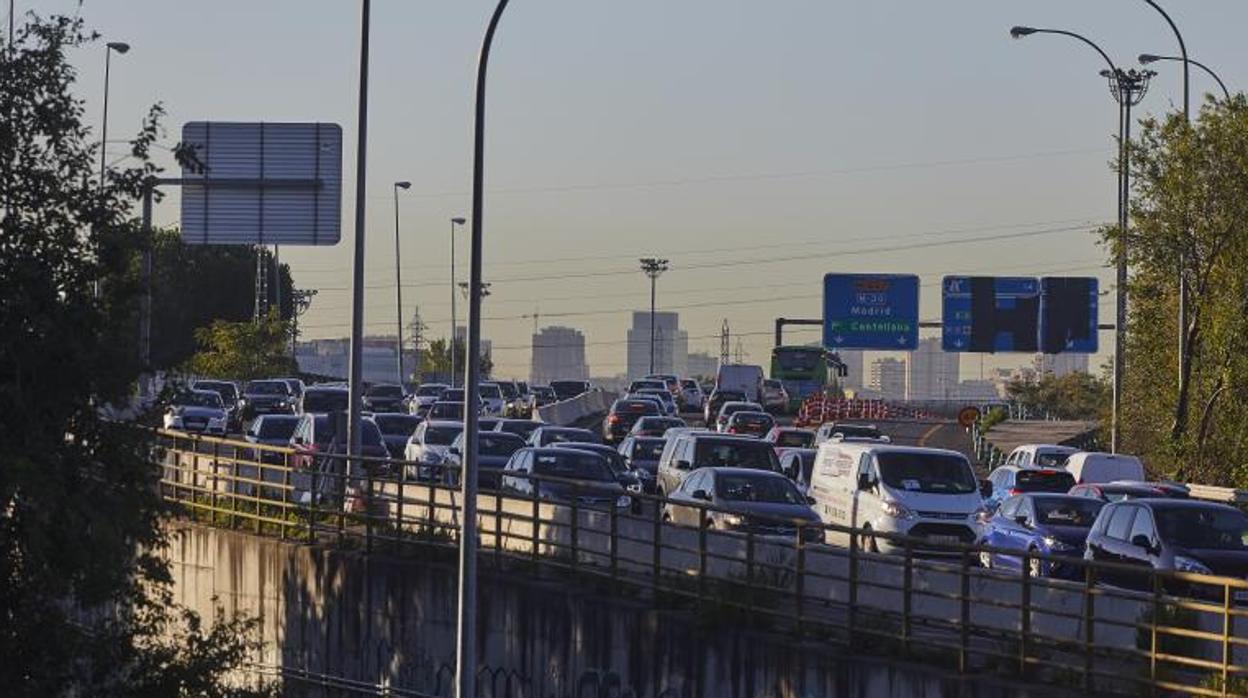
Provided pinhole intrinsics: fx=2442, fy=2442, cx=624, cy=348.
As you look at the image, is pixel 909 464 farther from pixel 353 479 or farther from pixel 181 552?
pixel 181 552

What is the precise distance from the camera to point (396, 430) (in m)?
52.3

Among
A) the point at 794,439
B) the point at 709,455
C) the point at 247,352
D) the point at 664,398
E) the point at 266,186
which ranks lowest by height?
the point at 794,439

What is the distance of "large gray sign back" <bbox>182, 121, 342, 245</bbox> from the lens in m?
42.0

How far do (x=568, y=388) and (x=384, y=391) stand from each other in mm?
24607

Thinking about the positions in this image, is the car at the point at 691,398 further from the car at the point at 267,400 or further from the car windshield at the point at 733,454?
the car windshield at the point at 733,454

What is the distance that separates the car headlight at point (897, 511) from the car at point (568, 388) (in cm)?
7504

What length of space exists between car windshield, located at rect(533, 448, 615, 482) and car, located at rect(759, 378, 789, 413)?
63.0 metres

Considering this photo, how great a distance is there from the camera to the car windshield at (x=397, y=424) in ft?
171

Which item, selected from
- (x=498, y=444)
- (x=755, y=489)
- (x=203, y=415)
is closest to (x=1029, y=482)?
(x=755, y=489)

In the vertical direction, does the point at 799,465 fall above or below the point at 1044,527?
above

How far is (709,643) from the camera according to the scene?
23922 mm

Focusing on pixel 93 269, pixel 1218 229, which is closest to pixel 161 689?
pixel 93 269

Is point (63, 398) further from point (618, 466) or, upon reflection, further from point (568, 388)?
point (568, 388)

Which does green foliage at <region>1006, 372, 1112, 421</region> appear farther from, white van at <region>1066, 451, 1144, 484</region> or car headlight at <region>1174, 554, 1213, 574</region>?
car headlight at <region>1174, 554, 1213, 574</region>
